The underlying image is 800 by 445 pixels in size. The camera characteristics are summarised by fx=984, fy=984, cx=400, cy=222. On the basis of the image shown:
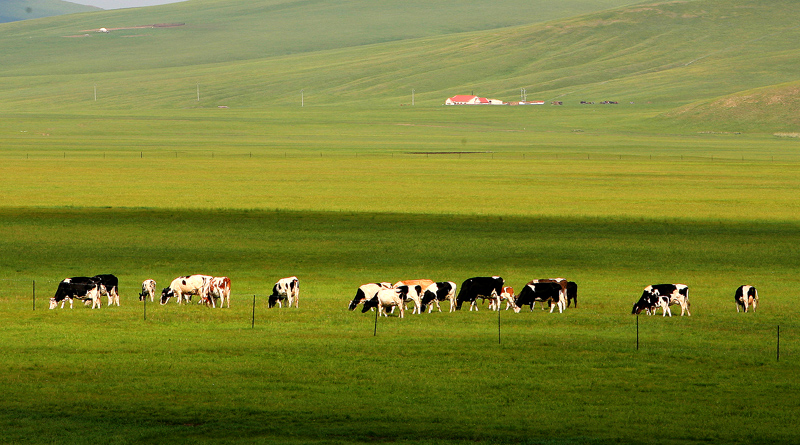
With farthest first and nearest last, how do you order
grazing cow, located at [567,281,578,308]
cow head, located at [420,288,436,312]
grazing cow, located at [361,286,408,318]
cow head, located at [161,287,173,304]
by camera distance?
cow head, located at [161,287,173,304] < grazing cow, located at [567,281,578,308] < cow head, located at [420,288,436,312] < grazing cow, located at [361,286,408,318]

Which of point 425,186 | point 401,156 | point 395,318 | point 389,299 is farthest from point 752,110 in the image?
point 395,318

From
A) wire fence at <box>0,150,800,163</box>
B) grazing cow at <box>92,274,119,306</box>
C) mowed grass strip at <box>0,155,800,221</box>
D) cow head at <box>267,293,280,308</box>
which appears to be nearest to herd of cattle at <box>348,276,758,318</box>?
cow head at <box>267,293,280,308</box>

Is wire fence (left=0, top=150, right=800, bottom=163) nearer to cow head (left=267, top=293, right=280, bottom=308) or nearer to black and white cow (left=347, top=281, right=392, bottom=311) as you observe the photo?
cow head (left=267, top=293, right=280, bottom=308)

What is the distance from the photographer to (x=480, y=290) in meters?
29.5

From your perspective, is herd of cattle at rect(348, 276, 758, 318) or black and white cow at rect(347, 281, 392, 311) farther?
black and white cow at rect(347, 281, 392, 311)

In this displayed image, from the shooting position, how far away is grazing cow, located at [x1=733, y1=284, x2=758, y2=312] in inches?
1127

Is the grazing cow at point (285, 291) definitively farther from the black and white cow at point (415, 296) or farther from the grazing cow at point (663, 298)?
the grazing cow at point (663, 298)

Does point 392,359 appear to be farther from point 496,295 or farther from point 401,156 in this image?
point 401,156

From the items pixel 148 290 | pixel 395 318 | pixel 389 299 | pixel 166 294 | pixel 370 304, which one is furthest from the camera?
pixel 148 290

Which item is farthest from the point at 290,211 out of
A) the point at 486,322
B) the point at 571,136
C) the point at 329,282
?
the point at 571,136

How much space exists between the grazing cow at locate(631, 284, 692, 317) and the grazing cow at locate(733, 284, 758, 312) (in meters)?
1.68

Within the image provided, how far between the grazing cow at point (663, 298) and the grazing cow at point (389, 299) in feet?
21.6

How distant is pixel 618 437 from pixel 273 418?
6.06 meters

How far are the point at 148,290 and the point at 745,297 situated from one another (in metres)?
18.0
